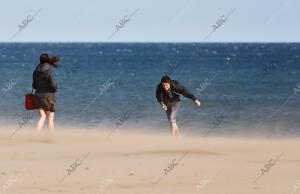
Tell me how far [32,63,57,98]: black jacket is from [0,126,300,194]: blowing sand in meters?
0.83

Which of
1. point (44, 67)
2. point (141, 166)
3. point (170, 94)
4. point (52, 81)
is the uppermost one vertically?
point (44, 67)

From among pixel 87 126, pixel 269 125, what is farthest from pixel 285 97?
pixel 87 126

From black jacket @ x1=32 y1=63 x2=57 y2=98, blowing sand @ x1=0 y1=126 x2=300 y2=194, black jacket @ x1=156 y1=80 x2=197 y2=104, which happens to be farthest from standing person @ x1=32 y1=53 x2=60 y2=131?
black jacket @ x1=156 y1=80 x2=197 y2=104

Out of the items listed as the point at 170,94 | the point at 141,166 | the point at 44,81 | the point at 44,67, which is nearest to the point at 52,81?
the point at 44,81

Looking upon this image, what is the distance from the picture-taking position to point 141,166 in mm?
12008

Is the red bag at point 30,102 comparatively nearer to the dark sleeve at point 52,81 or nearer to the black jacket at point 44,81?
the black jacket at point 44,81

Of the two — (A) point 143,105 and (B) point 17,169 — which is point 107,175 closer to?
(B) point 17,169

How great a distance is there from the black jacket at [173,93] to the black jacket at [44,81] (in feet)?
7.05

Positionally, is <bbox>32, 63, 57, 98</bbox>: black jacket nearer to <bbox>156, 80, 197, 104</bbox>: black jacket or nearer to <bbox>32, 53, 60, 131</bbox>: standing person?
<bbox>32, 53, 60, 131</bbox>: standing person

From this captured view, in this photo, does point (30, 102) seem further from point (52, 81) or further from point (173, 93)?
point (173, 93)

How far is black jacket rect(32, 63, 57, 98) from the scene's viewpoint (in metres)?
15.7

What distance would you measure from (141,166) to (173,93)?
410 centimetres

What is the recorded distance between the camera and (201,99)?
32812 mm

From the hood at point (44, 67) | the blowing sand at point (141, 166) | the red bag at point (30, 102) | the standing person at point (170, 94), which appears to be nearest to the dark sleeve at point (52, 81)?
the hood at point (44, 67)
